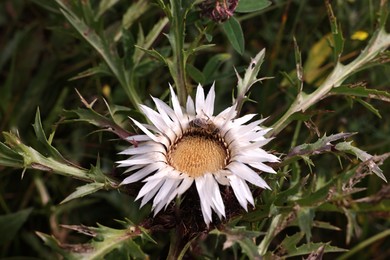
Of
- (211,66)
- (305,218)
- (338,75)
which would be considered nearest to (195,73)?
(211,66)

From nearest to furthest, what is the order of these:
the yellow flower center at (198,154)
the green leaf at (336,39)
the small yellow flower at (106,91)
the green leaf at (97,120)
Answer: the yellow flower center at (198,154), the green leaf at (97,120), the green leaf at (336,39), the small yellow flower at (106,91)

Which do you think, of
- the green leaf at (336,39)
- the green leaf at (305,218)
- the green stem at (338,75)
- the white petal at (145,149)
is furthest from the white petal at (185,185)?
the green leaf at (336,39)

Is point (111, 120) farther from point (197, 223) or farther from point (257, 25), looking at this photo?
point (257, 25)

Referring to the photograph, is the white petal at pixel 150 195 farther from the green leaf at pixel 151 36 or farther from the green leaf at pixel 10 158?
the green leaf at pixel 151 36

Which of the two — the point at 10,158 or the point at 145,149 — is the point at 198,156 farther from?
the point at 10,158

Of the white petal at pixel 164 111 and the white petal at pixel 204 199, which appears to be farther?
the white petal at pixel 164 111

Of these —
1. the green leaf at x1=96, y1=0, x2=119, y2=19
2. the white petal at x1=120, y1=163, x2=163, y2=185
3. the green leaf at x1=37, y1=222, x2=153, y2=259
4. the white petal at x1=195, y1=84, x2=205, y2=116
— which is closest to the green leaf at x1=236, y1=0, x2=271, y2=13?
the white petal at x1=195, y1=84, x2=205, y2=116

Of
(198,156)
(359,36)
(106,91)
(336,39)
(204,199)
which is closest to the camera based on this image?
(204,199)
